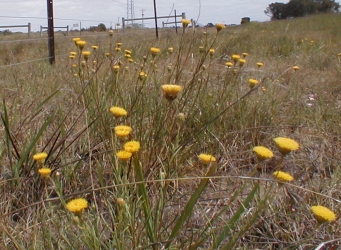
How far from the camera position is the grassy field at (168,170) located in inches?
33.9

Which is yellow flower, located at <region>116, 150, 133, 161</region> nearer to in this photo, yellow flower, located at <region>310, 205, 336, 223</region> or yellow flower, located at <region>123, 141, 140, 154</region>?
yellow flower, located at <region>123, 141, 140, 154</region>

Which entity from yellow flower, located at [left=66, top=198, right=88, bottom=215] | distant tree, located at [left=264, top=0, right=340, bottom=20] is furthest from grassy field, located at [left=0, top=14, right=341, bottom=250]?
distant tree, located at [left=264, top=0, right=340, bottom=20]

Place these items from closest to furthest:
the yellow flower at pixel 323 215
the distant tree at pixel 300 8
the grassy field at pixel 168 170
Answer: the yellow flower at pixel 323 215, the grassy field at pixel 168 170, the distant tree at pixel 300 8

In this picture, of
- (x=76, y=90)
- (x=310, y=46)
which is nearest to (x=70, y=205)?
(x=76, y=90)

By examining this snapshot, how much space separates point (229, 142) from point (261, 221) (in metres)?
0.58

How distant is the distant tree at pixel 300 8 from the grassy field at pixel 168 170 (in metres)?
30.7

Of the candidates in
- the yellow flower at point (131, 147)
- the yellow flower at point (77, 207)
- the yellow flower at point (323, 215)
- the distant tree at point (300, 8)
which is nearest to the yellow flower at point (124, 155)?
the yellow flower at point (131, 147)

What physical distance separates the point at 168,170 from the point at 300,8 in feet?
113

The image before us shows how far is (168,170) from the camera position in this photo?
972 millimetres

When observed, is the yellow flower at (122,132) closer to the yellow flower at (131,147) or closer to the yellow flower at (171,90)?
the yellow flower at (131,147)

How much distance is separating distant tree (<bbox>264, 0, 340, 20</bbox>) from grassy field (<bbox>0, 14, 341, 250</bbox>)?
101ft

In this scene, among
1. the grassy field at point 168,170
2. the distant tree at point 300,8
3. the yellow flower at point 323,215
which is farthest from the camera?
the distant tree at point 300,8

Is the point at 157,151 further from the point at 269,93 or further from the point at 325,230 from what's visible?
the point at 269,93

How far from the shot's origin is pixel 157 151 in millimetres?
1346
